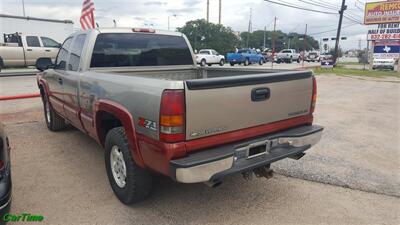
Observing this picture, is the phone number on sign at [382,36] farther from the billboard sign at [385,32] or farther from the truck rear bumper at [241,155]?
the truck rear bumper at [241,155]

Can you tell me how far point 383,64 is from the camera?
30.8m

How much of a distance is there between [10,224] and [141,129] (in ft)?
5.38

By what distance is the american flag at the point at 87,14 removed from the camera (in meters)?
10.5

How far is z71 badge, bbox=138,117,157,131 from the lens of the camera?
9.62 feet

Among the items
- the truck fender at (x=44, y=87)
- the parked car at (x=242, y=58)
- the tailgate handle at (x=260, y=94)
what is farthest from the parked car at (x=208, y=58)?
the tailgate handle at (x=260, y=94)

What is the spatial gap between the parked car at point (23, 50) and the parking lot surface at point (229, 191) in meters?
13.5

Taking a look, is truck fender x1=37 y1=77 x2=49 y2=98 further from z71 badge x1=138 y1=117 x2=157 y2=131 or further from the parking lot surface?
z71 badge x1=138 y1=117 x2=157 y2=131

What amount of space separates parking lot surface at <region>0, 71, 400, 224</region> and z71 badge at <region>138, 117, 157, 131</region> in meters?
1.01

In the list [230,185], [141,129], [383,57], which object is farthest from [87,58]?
[383,57]

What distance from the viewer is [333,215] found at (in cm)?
Result: 351

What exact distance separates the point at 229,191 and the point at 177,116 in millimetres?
1624

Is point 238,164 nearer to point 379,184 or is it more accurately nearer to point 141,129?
point 141,129

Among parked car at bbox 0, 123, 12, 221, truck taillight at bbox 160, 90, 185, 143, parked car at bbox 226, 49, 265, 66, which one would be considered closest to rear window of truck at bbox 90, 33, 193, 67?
parked car at bbox 0, 123, 12, 221

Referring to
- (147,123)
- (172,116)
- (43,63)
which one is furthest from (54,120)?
(172,116)
